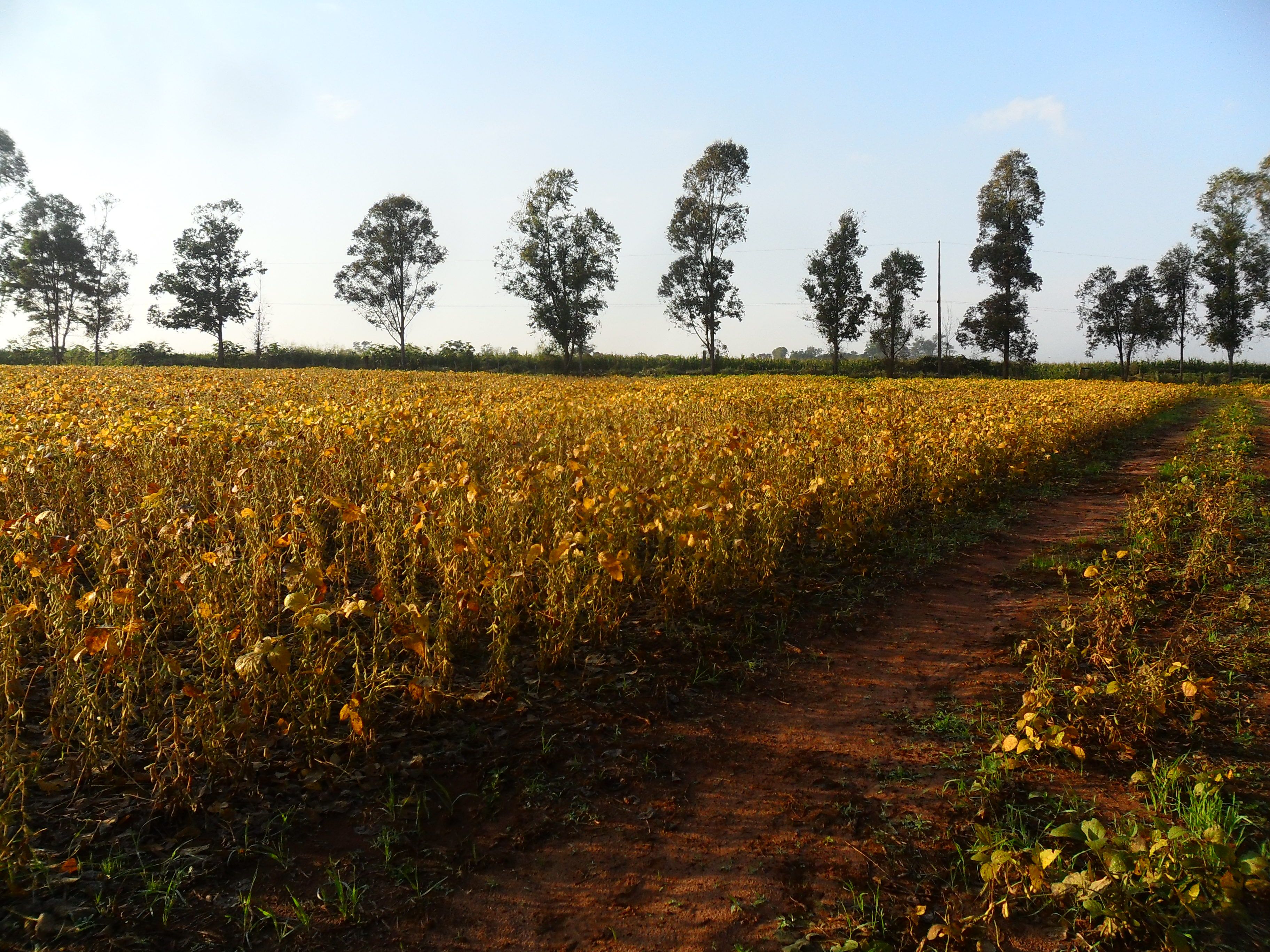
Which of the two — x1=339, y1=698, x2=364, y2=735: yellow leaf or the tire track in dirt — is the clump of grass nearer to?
the tire track in dirt

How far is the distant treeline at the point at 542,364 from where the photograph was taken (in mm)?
42812

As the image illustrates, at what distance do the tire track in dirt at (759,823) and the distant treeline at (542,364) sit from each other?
3655 centimetres

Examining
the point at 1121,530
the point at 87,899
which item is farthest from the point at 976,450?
the point at 87,899

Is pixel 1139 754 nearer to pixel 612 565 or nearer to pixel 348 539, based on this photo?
pixel 612 565

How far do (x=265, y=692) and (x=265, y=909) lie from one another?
0.85m

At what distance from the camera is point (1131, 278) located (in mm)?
54406

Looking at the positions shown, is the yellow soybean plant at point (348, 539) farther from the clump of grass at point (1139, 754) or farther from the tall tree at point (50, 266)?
the tall tree at point (50, 266)

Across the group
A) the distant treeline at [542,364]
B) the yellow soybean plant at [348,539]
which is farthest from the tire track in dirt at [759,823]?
the distant treeline at [542,364]

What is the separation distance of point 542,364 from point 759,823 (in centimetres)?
4544

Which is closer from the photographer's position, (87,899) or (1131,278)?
(87,899)

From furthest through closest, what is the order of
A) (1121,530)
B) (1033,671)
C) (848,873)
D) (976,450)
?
(976,450) → (1121,530) → (1033,671) → (848,873)

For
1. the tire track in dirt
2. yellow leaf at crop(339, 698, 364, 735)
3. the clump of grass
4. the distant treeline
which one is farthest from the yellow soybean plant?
the distant treeline

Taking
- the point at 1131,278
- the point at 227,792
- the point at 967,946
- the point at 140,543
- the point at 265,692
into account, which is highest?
the point at 1131,278

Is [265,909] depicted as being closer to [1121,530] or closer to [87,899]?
[87,899]
